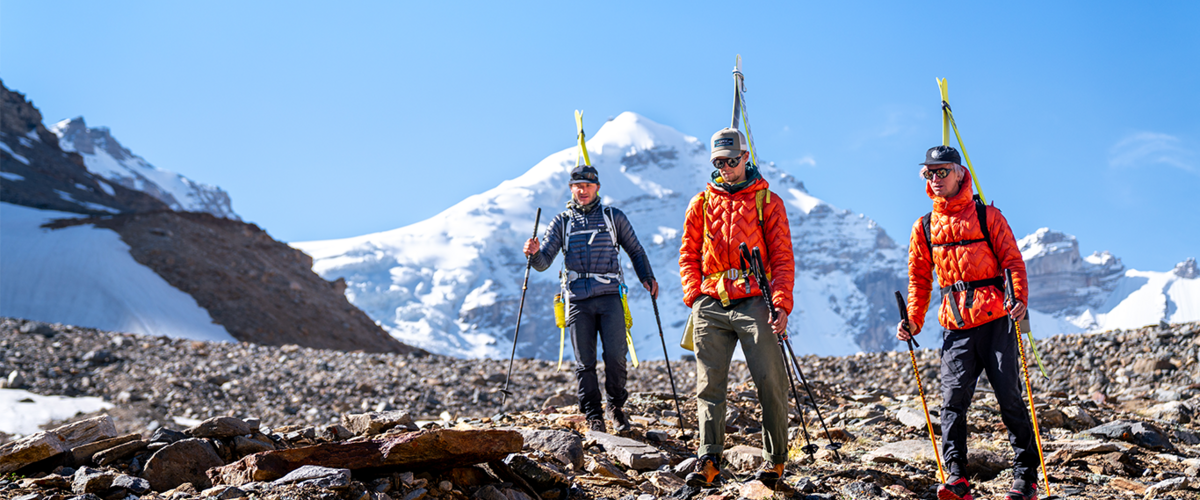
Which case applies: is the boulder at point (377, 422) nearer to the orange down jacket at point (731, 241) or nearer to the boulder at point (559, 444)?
the boulder at point (559, 444)

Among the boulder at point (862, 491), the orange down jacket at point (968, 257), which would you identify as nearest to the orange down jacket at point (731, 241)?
the orange down jacket at point (968, 257)

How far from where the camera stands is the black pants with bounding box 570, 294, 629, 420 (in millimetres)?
7379

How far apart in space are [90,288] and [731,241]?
40.1 metres

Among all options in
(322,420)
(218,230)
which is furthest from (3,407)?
(218,230)

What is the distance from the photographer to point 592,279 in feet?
24.4

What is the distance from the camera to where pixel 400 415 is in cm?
668

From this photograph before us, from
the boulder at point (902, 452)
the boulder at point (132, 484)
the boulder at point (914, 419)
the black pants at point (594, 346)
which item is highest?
the black pants at point (594, 346)

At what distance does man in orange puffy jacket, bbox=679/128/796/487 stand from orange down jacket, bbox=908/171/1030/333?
1.02m

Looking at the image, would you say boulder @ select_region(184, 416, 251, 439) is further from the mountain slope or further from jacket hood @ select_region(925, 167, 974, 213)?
the mountain slope

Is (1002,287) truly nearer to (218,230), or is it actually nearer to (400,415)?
(400,415)

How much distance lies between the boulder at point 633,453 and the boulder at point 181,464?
9.04ft

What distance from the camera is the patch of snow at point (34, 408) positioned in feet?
40.8

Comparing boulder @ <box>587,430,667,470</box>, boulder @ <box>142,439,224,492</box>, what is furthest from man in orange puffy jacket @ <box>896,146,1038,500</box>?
boulder @ <box>142,439,224,492</box>

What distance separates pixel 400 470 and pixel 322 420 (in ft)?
31.5
